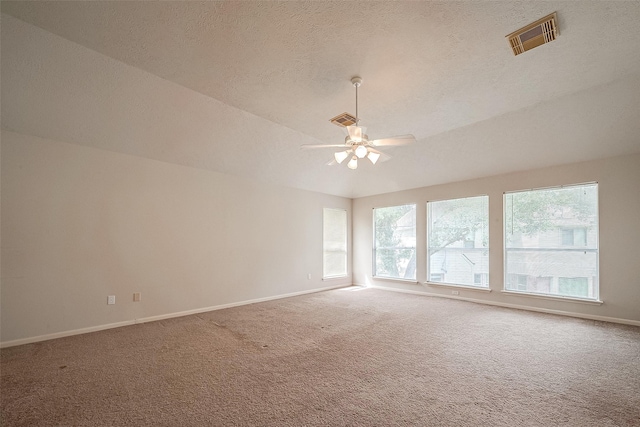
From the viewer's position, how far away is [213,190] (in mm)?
5148

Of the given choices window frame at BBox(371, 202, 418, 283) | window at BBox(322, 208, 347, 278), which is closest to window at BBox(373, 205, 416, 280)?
window frame at BBox(371, 202, 418, 283)

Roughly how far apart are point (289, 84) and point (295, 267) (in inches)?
164

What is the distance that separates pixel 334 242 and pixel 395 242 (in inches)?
59.9

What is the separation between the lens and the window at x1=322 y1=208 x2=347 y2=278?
7152 millimetres

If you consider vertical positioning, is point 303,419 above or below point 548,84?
below

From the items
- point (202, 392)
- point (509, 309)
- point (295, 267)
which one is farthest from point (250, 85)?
point (509, 309)

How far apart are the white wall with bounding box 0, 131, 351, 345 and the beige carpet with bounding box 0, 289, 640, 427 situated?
0.42 metres

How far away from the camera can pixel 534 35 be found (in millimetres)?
2375

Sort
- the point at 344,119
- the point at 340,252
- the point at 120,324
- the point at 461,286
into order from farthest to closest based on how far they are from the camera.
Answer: the point at 340,252
the point at 461,286
the point at 120,324
the point at 344,119

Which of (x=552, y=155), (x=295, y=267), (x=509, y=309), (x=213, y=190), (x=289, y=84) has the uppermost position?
(x=289, y=84)

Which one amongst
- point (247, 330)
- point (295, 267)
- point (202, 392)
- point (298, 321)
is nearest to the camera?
point (202, 392)

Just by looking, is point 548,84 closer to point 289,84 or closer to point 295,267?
point 289,84

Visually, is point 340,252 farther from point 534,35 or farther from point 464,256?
point 534,35

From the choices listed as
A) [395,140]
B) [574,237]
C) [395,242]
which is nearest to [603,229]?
[574,237]
